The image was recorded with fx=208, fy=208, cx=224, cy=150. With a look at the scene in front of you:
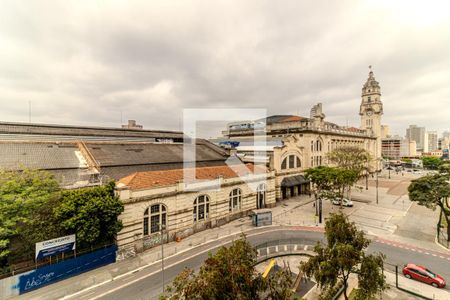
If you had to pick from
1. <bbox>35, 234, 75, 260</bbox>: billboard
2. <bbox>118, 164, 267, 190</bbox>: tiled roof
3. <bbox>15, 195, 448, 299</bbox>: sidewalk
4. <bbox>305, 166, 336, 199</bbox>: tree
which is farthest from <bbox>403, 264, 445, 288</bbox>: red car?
<bbox>35, 234, 75, 260</bbox>: billboard

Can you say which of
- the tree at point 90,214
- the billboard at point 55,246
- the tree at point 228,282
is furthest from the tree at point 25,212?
the tree at point 228,282

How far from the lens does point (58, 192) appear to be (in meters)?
23.1

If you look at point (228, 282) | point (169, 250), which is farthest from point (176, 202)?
point (228, 282)

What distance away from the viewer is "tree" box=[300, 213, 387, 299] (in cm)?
1459

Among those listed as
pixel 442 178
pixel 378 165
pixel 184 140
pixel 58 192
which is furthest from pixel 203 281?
pixel 378 165

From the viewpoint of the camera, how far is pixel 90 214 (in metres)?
23.1

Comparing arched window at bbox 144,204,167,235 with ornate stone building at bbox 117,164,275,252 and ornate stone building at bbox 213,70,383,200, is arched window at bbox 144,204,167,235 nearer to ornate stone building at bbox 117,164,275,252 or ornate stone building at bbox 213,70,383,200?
ornate stone building at bbox 117,164,275,252

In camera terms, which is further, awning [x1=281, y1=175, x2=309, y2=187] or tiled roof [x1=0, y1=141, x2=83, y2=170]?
awning [x1=281, y1=175, x2=309, y2=187]

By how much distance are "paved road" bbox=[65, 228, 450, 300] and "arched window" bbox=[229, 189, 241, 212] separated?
8.19 m

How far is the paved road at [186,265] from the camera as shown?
805 inches

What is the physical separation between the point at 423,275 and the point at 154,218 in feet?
104

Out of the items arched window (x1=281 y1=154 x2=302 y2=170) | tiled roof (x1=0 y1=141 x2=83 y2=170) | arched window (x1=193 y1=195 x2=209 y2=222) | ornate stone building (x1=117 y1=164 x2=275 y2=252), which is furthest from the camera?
arched window (x1=281 y1=154 x2=302 y2=170)

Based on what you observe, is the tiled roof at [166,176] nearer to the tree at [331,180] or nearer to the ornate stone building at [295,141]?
the ornate stone building at [295,141]

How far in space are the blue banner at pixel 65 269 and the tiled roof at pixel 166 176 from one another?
8176 millimetres
